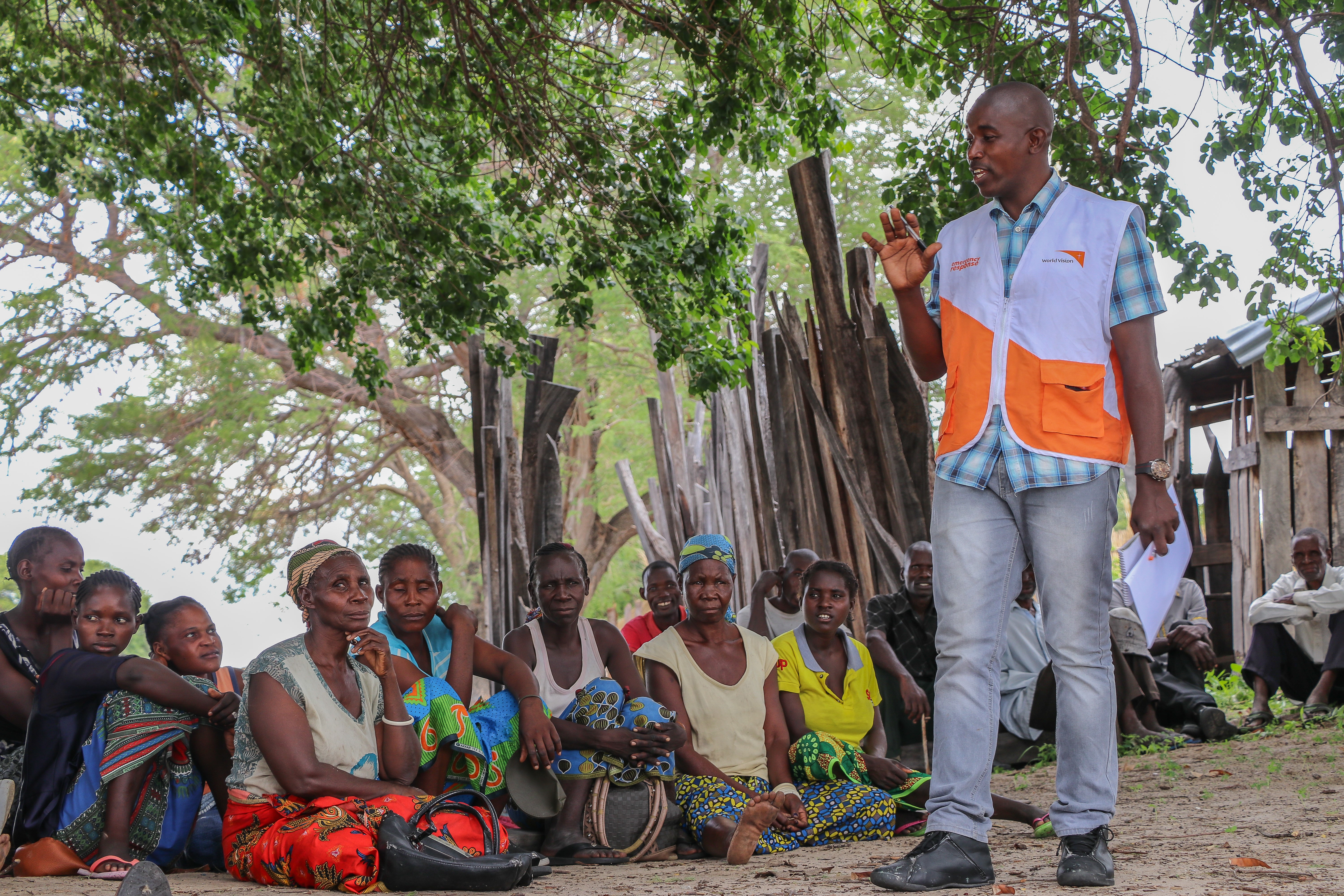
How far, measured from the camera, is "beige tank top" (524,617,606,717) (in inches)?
187

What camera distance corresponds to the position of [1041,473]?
115 inches

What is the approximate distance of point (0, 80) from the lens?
703cm

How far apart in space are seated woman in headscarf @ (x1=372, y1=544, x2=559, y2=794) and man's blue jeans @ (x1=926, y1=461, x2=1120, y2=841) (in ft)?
5.39

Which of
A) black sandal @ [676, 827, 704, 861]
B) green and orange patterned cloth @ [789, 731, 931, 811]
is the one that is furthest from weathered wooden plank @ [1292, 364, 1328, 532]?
black sandal @ [676, 827, 704, 861]

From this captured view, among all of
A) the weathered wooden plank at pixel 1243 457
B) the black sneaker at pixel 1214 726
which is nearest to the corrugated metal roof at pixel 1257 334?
the weathered wooden plank at pixel 1243 457

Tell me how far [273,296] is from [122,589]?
10.4 feet

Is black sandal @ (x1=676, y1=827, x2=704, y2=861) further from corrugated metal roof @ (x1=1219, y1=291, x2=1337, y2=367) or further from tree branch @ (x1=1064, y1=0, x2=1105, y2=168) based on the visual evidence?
corrugated metal roof @ (x1=1219, y1=291, x2=1337, y2=367)

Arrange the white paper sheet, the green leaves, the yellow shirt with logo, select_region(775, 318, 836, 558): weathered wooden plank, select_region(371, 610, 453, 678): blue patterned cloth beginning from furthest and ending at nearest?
the white paper sheet → select_region(775, 318, 836, 558): weathered wooden plank → the green leaves → the yellow shirt with logo → select_region(371, 610, 453, 678): blue patterned cloth

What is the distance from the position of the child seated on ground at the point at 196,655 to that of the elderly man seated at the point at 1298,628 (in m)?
6.03

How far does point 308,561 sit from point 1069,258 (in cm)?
242

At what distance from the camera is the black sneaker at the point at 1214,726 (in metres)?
6.75

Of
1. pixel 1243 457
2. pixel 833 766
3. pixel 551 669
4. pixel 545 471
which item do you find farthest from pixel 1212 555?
pixel 551 669

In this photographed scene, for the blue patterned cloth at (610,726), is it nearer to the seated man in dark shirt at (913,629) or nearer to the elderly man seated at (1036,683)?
the seated man in dark shirt at (913,629)

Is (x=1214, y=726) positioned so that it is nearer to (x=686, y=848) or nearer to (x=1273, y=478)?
(x=1273, y=478)
